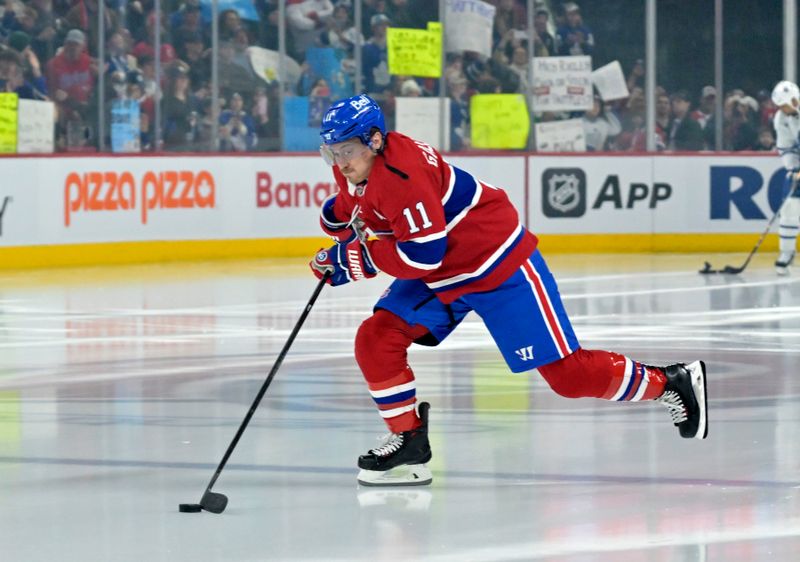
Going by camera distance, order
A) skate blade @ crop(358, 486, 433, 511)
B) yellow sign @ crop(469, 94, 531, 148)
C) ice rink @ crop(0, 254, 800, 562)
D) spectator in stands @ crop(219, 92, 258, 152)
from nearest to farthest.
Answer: ice rink @ crop(0, 254, 800, 562)
skate blade @ crop(358, 486, 433, 511)
spectator in stands @ crop(219, 92, 258, 152)
yellow sign @ crop(469, 94, 531, 148)

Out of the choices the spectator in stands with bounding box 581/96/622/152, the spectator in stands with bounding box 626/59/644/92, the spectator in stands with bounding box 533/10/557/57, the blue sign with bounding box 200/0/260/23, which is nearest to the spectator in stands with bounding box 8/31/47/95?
the blue sign with bounding box 200/0/260/23

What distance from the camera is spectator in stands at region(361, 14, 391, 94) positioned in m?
17.0

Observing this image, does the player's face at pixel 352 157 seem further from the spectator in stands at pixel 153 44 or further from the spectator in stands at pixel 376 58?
the spectator in stands at pixel 376 58

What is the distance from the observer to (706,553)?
15.0ft

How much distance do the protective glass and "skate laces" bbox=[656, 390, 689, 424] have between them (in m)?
1.42

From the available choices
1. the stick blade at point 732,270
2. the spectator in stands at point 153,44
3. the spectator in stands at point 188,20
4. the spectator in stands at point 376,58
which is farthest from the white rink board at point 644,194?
the spectator in stands at point 153,44

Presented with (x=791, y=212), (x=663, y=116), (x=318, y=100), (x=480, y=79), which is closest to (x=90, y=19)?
(x=318, y=100)

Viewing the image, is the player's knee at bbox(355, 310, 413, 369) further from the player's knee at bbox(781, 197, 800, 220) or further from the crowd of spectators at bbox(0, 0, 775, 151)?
the crowd of spectators at bbox(0, 0, 775, 151)

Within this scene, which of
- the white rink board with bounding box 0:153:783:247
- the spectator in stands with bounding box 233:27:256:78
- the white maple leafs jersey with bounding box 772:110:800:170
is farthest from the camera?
the spectator in stands with bounding box 233:27:256:78

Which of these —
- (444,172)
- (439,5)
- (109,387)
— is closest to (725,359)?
(109,387)

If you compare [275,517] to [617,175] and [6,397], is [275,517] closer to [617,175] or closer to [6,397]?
[6,397]

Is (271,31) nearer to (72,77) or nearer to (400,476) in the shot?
(72,77)

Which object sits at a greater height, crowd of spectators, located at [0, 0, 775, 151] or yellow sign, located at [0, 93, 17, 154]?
crowd of spectators, located at [0, 0, 775, 151]

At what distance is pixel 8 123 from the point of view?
14.5 metres
